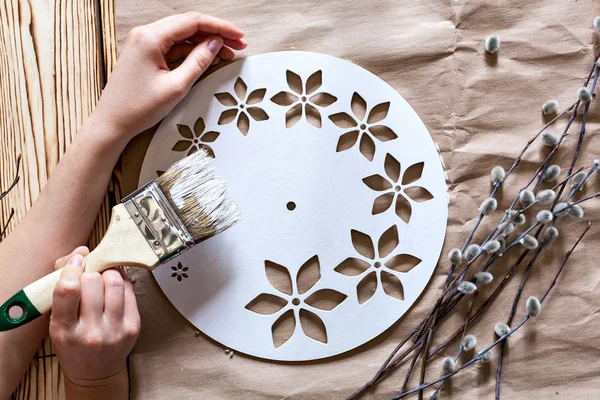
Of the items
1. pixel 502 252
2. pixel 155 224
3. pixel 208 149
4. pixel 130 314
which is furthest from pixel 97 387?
pixel 502 252

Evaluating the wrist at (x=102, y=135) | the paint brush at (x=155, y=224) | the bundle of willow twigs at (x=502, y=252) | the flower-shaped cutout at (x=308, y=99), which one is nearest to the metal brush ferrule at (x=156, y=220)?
the paint brush at (x=155, y=224)

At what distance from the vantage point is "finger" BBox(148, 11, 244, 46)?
2.35ft

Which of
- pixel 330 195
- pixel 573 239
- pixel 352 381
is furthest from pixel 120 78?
pixel 573 239

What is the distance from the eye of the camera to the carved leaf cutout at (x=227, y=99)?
2.50 feet

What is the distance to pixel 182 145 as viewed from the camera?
0.76 metres

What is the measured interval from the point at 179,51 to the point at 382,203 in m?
0.34

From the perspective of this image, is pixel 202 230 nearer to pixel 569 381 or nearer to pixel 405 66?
pixel 405 66

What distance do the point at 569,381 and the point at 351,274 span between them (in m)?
0.32

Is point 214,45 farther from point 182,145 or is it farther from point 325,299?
point 325,299

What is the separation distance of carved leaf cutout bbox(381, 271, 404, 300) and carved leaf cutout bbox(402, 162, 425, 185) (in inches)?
4.9

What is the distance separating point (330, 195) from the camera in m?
0.75

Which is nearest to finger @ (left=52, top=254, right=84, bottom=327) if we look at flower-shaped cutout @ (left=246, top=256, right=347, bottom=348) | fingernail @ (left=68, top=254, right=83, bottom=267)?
fingernail @ (left=68, top=254, right=83, bottom=267)

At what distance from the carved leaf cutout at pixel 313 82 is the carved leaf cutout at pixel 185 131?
6.5 inches

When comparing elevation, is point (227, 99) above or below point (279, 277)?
above
